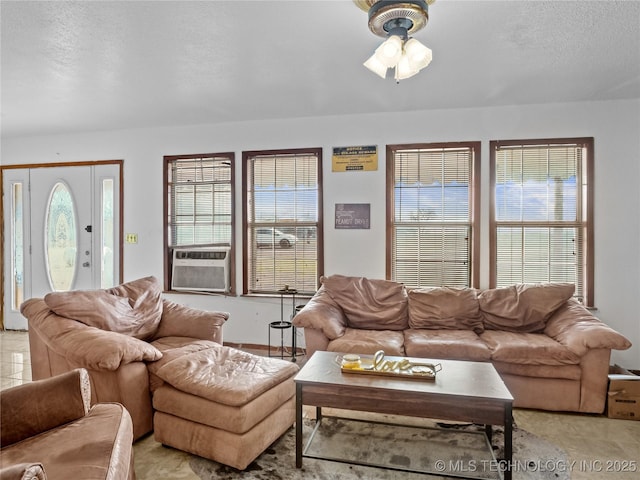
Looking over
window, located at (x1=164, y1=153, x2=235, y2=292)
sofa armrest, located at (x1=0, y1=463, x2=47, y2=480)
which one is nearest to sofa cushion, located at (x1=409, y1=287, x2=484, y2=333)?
window, located at (x1=164, y1=153, x2=235, y2=292)

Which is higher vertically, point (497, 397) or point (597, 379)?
point (497, 397)

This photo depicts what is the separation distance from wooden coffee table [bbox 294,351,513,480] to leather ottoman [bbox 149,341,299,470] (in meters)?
0.21

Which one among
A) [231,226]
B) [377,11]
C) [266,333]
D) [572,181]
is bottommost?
[266,333]

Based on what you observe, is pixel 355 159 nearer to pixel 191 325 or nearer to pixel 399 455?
pixel 191 325

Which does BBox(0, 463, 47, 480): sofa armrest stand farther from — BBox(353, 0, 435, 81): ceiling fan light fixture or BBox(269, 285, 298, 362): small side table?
BBox(269, 285, 298, 362): small side table

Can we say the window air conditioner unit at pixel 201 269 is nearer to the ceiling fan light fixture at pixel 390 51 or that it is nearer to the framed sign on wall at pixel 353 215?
the framed sign on wall at pixel 353 215

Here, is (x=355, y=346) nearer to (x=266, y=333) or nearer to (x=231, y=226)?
(x=266, y=333)

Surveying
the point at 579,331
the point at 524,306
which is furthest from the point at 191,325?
the point at 579,331

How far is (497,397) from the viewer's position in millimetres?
1986

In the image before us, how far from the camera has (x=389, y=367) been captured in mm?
2350

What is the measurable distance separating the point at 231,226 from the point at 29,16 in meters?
2.59

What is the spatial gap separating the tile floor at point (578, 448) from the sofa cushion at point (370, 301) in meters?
1.19

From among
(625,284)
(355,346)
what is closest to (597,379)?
(625,284)

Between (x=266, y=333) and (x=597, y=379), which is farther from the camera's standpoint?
(x=266, y=333)
